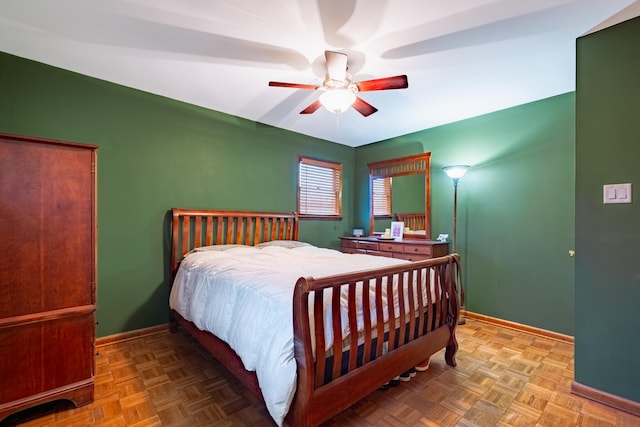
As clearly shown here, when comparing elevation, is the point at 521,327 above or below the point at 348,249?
below

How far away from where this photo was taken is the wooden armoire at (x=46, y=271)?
1.60 metres

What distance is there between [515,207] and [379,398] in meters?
2.54

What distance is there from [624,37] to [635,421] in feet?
7.67

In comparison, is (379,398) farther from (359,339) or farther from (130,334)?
(130,334)

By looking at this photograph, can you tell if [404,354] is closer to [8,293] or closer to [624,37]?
[8,293]

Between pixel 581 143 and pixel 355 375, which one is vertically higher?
pixel 581 143

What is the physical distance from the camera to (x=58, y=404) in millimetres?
1821

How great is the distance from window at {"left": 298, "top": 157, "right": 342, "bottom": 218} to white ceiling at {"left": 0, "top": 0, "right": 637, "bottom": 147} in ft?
4.54

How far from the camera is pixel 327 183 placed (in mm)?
4613

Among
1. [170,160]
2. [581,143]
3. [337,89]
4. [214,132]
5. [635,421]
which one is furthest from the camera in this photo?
[214,132]

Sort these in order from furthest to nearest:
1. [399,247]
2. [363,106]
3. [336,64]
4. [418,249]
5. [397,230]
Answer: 1. [397,230]
2. [399,247]
3. [418,249]
4. [363,106]
5. [336,64]

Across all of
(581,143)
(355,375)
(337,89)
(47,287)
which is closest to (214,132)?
(337,89)

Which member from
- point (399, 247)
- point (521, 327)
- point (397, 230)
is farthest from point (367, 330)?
point (397, 230)

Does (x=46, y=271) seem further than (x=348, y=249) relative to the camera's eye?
No
